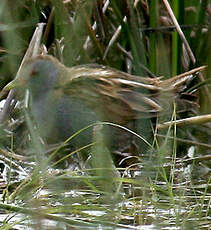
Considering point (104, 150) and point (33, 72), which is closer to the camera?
point (104, 150)

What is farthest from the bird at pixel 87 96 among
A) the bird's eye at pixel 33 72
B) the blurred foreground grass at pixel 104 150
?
the blurred foreground grass at pixel 104 150

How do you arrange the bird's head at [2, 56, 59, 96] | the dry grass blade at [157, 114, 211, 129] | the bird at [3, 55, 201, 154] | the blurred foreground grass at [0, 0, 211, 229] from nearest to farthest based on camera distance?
Answer: the blurred foreground grass at [0, 0, 211, 229] → the dry grass blade at [157, 114, 211, 129] → the bird at [3, 55, 201, 154] → the bird's head at [2, 56, 59, 96]

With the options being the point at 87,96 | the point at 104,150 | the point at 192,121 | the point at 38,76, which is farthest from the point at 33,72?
the point at 104,150

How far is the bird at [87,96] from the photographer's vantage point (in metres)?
3.41

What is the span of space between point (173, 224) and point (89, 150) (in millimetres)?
1021

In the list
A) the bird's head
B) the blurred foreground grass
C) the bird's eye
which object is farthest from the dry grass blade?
the bird's eye

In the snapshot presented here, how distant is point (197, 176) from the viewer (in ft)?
10.8

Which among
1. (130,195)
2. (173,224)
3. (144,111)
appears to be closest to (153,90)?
(144,111)

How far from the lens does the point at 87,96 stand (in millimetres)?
3482

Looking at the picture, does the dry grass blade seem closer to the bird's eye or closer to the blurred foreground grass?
the blurred foreground grass

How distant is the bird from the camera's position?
11.2 ft

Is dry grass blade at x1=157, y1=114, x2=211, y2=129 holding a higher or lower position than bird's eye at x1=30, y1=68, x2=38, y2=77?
lower

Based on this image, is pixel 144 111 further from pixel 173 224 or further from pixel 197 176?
pixel 173 224

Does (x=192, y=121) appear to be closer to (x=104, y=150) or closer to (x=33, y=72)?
(x=33, y=72)
